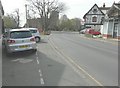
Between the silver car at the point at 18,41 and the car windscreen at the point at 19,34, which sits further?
the car windscreen at the point at 19,34

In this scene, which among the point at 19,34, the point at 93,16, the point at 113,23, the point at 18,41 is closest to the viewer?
the point at 18,41

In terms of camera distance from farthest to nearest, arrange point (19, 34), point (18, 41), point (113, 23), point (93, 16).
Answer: point (93, 16) → point (113, 23) → point (19, 34) → point (18, 41)

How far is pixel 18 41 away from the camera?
16.3m

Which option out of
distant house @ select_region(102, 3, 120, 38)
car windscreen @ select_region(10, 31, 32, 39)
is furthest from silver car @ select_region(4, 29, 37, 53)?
distant house @ select_region(102, 3, 120, 38)

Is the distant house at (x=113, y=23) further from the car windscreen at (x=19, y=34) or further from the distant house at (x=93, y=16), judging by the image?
the distant house at (x=93, y=16)

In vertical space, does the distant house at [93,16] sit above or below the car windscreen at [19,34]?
above

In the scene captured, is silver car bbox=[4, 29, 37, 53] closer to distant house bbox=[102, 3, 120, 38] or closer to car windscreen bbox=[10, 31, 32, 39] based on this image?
car windscreen bbox=[10, 31, 32, 39]

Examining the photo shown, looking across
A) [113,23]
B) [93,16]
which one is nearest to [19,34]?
[113,23]

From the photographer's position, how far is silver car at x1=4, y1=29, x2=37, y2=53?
16.2 metres

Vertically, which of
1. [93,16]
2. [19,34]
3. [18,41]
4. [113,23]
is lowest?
[18,41]

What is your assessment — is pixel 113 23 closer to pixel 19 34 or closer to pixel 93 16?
pixel 19 34

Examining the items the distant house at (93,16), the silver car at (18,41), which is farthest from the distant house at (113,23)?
the distant house at (93,16)

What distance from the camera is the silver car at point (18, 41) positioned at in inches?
637

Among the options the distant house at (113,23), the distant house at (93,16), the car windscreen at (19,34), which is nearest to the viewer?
the car windscreen at (19,34)
